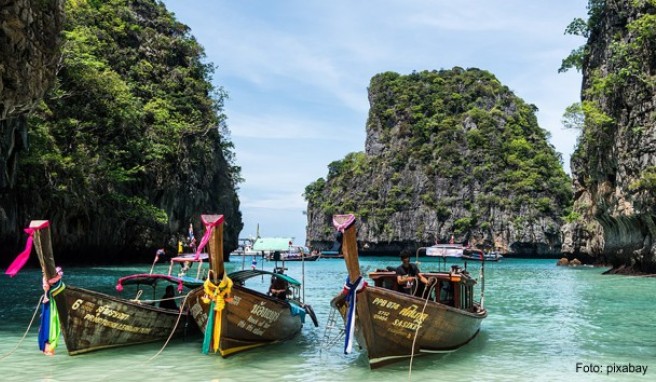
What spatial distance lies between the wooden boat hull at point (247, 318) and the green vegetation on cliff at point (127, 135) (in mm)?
25920

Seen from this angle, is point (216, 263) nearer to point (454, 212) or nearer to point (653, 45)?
point (653, 45)

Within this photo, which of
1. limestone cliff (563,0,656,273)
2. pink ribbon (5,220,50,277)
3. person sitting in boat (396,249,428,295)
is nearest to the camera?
pink ribbon (5,220,50,277)

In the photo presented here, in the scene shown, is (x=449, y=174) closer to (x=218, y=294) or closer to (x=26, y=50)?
→ (x=26, y=50)

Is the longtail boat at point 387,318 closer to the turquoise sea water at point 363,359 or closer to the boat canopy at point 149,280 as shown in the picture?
the turquoise sea water at point 363,359

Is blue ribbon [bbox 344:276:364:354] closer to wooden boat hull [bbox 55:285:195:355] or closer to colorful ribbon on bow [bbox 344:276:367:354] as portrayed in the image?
colorful ribbon on bow [bbox 344:276:367:354]

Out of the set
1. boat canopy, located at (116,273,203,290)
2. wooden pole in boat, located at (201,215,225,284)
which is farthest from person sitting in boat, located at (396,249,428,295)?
boat canopy, located at (116,273,203,290)

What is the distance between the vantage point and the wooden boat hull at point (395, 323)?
10.1m

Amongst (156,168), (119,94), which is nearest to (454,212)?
(156,168)

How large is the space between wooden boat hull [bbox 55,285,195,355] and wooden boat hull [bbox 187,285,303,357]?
882mm

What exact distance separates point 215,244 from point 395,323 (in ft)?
11.5

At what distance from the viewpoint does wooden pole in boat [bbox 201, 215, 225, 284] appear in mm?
10102

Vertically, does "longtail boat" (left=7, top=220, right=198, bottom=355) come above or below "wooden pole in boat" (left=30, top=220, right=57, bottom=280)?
below

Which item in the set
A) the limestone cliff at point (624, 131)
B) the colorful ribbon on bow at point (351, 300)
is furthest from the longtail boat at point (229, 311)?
the limestone cliff at point (624, 131)

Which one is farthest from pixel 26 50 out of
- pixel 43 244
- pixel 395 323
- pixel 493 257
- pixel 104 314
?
pixel 493 257
